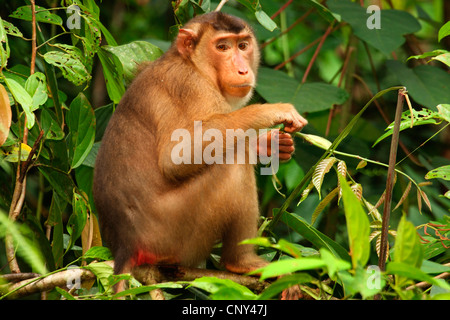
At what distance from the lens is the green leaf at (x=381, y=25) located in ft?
17.5

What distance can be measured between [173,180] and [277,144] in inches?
31.5

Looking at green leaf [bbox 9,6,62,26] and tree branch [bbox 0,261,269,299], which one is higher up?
green leaf [bbox 9,6,62,26]

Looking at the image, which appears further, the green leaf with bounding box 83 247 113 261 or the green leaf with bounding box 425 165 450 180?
the green leaf with bounding box 83 247 113 261

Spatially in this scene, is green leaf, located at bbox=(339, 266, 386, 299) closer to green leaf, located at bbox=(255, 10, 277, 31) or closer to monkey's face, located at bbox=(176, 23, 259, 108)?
monkey's face, located at bbox=(176, 23, 259, 108)

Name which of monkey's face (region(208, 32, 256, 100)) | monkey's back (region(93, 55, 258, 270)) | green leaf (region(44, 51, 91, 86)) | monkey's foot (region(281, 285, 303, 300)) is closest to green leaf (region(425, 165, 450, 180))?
monkey's foot (region(281, 285, 303, 300))

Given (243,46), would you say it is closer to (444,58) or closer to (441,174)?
(444,58)

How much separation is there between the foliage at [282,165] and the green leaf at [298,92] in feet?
0.06

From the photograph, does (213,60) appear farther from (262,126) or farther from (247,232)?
(247,232)

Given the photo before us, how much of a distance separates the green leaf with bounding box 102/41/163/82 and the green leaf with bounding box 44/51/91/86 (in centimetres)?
36

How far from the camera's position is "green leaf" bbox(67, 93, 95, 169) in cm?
410

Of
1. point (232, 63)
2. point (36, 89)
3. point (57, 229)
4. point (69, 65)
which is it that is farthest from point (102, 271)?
point (232, 63)

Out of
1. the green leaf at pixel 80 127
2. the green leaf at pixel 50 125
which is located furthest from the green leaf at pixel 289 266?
the green leaf at pixel 80 127

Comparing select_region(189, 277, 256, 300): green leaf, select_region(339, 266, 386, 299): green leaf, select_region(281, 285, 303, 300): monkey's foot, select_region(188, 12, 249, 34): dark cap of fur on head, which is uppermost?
select_region(188, 12, 249, 34): dark cap of fur on head

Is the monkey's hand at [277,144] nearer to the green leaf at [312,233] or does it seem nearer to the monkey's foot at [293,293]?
the green leaf at [312,233]
